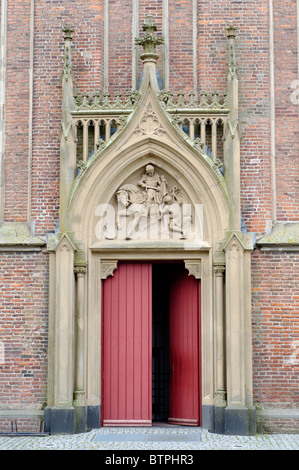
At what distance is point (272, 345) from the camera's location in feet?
45.0

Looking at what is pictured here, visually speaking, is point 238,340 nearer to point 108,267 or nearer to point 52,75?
point 108,267

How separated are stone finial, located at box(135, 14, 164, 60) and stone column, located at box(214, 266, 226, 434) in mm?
4034

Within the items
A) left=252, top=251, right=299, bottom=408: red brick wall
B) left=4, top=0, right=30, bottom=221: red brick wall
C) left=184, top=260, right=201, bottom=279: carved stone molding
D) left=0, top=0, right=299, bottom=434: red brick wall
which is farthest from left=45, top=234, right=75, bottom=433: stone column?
left=252, top=251, right=299, bottom=408: red brick wall

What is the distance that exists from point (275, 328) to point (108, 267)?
3.18 m

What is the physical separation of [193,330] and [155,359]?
2414 mm

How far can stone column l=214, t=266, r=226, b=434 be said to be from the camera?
43.3ft

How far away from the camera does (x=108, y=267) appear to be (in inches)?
546

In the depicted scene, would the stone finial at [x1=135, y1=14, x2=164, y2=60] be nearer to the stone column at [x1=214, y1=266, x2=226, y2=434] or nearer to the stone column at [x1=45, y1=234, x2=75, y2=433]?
the stone column at [x1=45, y1=234, x2=75, y2=433]

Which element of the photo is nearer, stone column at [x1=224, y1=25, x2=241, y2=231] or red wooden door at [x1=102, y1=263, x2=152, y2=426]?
stone column at [x1=224, y1=25, x2=241, y2=231]

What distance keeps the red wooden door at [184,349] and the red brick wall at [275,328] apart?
1056mm

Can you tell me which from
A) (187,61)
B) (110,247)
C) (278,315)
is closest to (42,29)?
(187,61)

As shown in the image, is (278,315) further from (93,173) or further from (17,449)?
(17,449)

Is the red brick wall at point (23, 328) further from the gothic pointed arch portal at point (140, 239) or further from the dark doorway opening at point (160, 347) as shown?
the dark doorway opening at point (160, 347)

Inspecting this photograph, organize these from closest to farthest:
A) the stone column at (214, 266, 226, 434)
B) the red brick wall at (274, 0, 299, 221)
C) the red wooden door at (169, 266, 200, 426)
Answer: the stone column at (214, 266, 226, 434), the red wooden door at (169, 266, 200, 426), the red brick wall at (274, 0, 299, 221)
